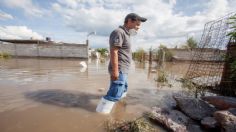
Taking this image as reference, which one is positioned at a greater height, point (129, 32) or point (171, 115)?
point (129, 32)

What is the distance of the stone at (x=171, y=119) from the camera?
2.09m

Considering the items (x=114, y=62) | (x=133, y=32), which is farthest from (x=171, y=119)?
(x=133, y=32)

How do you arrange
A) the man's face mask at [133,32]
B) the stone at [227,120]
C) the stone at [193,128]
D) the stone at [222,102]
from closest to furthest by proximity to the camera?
the stone at [227,120]
the stone at [193,128]
the stone at [222,102]
the man's face mask at [133,32]

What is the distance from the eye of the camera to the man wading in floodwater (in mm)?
2426

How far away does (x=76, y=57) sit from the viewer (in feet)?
57.7

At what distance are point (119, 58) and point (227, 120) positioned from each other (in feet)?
5.48

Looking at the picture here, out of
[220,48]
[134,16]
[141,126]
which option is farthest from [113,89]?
[220,48]

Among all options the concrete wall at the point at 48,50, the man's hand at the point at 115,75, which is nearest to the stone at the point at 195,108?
the man's hand at the point at 115,75

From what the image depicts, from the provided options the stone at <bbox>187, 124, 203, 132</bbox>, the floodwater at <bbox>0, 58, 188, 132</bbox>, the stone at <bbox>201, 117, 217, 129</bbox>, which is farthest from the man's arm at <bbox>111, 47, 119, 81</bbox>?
the stone at <bbox>201, 117, 217, 129</bbox>

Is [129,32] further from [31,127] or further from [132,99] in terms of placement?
[31,127]

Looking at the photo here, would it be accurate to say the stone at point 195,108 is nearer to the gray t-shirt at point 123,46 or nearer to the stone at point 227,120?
the stone at point 227,120

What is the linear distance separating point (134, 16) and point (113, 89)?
4.00ft

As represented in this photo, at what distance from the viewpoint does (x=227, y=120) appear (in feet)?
6.29

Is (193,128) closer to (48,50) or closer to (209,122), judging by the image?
(209,122)
